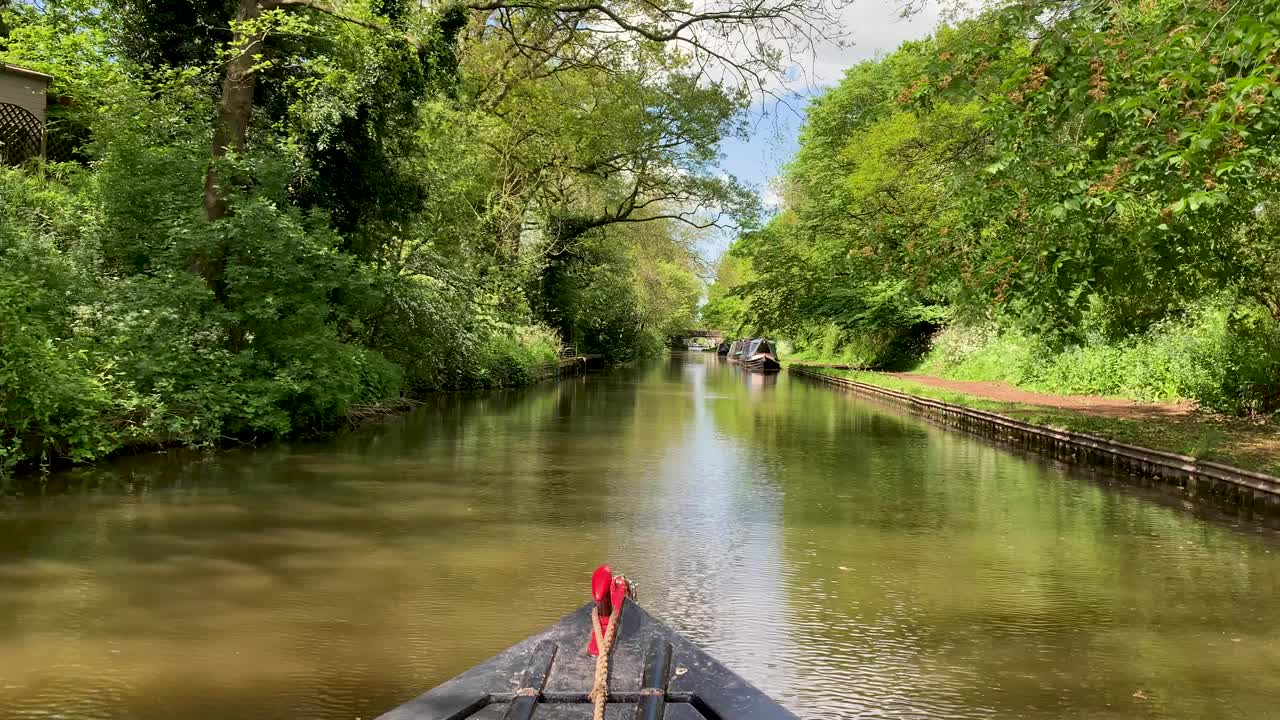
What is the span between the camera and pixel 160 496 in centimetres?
1076

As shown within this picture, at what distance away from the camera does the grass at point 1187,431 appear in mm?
13016

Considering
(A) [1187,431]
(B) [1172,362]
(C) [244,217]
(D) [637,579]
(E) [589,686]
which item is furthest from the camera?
(B) [1172,362]

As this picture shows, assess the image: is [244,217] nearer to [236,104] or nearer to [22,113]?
[236,104]

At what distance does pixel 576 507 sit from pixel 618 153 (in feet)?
85.6

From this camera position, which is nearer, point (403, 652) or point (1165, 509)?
point (403, 652)

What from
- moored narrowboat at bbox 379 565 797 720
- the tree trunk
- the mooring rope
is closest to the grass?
moored narrowboat at bbox 379 565 797 720

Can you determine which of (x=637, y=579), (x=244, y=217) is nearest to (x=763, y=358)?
(x=244, y=217)

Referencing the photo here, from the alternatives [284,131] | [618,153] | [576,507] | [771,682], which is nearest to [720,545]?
[576,507]

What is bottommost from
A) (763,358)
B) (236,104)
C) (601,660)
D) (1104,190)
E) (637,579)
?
(637,579)

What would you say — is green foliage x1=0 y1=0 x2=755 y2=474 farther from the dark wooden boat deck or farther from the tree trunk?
the dark wooden boat deck

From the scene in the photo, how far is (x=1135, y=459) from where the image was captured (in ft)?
46.1

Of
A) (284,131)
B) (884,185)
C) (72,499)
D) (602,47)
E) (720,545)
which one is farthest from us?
(884,185)

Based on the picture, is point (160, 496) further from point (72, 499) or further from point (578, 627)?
point (578, 627)

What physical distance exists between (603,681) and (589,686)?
0.42ft
